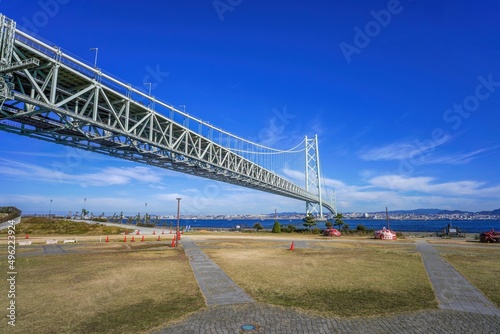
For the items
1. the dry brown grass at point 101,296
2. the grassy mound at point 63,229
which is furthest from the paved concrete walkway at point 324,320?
the grassy mound at point 63,229

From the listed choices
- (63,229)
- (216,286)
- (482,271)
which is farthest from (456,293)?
(63,229)

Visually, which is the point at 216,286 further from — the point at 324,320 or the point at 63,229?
the point at 63,229

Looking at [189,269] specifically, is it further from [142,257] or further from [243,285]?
[142,257]

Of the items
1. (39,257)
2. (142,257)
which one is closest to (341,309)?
(142,257)

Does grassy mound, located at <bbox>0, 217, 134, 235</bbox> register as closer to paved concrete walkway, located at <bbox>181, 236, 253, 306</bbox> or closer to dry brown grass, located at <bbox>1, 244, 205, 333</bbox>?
dry brown grass, located at <bbox>1, 244, 205, 333</bbox>

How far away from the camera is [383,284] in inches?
456

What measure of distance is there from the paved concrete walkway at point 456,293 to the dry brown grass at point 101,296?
27.1ft

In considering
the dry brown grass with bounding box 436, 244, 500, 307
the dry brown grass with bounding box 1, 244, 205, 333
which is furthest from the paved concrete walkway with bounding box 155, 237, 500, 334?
the dry brown grass with bounding box 436, 244, 500, 307

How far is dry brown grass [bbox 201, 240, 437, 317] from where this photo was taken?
29.3ft

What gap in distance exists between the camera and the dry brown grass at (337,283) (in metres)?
8.92

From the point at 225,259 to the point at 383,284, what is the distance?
983 centimetres

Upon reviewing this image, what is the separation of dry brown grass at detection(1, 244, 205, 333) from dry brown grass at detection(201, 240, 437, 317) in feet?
9.19

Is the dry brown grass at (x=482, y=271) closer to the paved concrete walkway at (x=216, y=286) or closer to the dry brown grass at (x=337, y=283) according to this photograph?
the dry brown grass at (x=337, y=283)

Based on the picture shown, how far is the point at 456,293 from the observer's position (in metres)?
10.4
